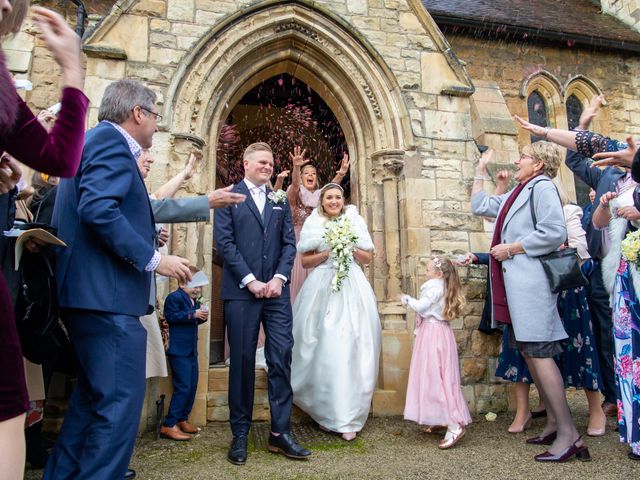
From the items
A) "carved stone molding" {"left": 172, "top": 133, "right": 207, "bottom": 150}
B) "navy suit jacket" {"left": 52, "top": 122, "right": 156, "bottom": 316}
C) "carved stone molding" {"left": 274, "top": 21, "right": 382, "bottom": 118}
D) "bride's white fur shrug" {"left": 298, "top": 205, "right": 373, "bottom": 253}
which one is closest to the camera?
"navy suit jacket" {"left": 52, "top": 122, "right": 156, "bottom": 316}

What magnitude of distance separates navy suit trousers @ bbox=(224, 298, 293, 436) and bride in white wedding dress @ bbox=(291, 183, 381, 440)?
0.62 metres

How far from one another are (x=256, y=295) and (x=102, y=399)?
1715 millimetres

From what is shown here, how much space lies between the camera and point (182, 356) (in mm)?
4426

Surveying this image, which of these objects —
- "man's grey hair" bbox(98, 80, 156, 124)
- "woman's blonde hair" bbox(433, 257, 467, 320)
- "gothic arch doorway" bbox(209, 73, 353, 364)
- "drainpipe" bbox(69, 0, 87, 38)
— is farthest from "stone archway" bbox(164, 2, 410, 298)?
"drainpipe" bbox(69, 0, 87, 38)

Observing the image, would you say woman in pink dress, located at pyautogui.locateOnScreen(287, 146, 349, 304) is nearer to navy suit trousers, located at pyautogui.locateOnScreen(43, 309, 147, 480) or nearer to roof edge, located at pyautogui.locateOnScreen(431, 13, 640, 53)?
navy suit trousers, located at pyautogui.locateOnScreen(43, 309, 147, 480)

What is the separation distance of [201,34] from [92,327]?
4.12m

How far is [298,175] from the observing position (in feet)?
20.2

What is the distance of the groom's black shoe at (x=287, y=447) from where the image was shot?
366 cm

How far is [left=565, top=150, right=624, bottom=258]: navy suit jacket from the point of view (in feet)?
14.9

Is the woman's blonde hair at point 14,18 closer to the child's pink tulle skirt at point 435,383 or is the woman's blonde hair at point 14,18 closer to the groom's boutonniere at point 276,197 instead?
the groom's boutonniere at point 276,197

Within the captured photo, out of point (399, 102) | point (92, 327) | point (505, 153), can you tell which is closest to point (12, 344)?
point (92, 327)

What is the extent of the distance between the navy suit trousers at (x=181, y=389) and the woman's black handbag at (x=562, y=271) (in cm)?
305

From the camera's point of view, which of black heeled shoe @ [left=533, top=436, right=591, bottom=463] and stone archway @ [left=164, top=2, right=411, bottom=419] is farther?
stone archway @ [left=164, top=2, right=411, bottom=419]

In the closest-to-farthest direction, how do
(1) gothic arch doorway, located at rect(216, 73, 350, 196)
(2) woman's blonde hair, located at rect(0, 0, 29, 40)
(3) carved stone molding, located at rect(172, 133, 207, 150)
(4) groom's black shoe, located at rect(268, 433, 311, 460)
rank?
(2) woman's blonde hair, located at rect(0, 0, 29, 40)
(4) groom's black shoe, located at rect(268, 433, 311, 460)
(3) carved stone molding, located at rect(172, 133, 207, 150)
(1) gothic arch doorway, located at rect(216, 73, 350, 196)
